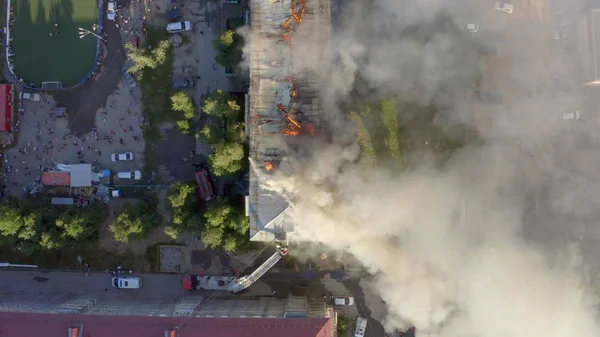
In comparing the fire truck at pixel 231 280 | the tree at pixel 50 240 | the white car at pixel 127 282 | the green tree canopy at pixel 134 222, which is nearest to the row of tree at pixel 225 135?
the green tree canopy at pixel 134 222

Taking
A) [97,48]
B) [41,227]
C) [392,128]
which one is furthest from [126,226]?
[392,128]

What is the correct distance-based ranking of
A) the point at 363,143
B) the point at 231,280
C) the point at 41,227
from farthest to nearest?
A: the point at 231,280
the point at 41,227
the point at 363,143

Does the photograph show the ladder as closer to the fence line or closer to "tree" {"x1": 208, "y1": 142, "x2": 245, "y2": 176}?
"tree" {"x1": 208, "y1": 142, "x2": 245, "y2": 176}

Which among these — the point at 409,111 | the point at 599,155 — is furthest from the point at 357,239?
the point at 599,155

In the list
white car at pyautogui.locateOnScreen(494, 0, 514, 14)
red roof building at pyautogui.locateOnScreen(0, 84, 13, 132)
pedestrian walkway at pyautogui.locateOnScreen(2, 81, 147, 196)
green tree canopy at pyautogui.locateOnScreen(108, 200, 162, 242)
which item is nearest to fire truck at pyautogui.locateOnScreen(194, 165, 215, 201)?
green tree canopy at pyautogui.locateOnScreen(108, 200, 162, 242)

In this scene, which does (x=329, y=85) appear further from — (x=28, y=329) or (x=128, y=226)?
(x=28, y=329)

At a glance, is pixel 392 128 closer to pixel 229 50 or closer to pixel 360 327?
pixel 229 50
